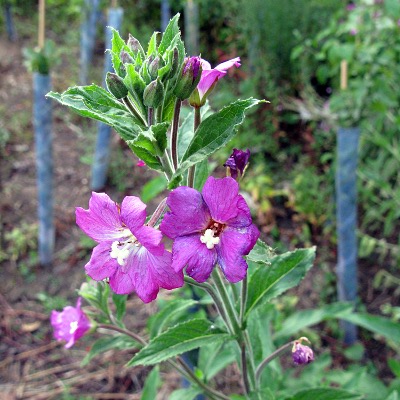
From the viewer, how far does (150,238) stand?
855 millimetres

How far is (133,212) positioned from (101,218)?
9 centimetres

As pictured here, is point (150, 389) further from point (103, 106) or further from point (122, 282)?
point (103, 106)

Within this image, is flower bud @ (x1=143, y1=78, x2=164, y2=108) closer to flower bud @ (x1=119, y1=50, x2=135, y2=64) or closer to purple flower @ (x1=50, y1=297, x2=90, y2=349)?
flower bud @ (x1=119, y1=50, x2=135, y2=64)

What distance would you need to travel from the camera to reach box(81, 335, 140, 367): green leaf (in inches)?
51.2

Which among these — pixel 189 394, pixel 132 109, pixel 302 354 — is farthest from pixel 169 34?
pixel 189 394

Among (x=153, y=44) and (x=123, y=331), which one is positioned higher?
(x=153, y=44)

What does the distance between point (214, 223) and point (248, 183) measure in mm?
2503

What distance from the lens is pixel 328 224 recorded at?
3.10 m

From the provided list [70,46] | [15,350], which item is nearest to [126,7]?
[70,46]

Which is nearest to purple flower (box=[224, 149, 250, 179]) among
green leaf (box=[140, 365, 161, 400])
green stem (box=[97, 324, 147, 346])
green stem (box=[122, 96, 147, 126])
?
green stem (box=[122, 96, 147, 126])

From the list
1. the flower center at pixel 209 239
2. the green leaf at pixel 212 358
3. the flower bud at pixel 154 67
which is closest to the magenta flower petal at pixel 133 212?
the flower center at pixel 209 239

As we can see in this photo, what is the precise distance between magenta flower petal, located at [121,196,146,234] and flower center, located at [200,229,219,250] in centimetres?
11

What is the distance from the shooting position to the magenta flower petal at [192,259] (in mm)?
868

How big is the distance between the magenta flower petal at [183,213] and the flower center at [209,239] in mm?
20
